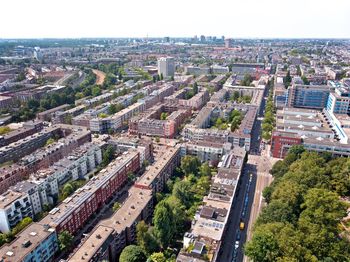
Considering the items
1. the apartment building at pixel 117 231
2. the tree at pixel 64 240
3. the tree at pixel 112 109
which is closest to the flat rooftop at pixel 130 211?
the apartment building at pixel 117 231

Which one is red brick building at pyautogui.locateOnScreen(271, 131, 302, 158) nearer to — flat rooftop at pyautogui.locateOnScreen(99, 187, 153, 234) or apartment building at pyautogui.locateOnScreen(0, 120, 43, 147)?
flat rooftop at pyautogui.locateOnScreen(99, 187, 153, 234)

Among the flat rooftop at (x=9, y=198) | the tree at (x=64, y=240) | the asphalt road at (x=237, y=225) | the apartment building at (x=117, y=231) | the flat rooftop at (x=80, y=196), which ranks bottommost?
the asphalt road at (x=237, y=225)

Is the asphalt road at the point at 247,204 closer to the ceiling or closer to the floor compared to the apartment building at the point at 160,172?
closer to the floor

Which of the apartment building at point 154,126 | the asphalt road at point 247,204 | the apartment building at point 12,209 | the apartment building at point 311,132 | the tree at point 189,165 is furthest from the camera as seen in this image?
the apartment building at point 154,126

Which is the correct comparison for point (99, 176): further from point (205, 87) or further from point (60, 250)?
point (205, 87)

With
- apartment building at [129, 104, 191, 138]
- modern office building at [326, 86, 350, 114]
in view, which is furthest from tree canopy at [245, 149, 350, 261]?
modern office building at [326, 86, 350, 114]

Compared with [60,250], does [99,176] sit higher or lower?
higher

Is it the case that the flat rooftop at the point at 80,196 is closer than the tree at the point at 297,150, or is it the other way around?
the flat rooftop at the point at 80,196

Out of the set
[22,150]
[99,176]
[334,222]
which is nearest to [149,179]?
[99,176]

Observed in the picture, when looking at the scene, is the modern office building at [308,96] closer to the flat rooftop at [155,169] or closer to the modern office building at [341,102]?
the modern office building at [341,102]
